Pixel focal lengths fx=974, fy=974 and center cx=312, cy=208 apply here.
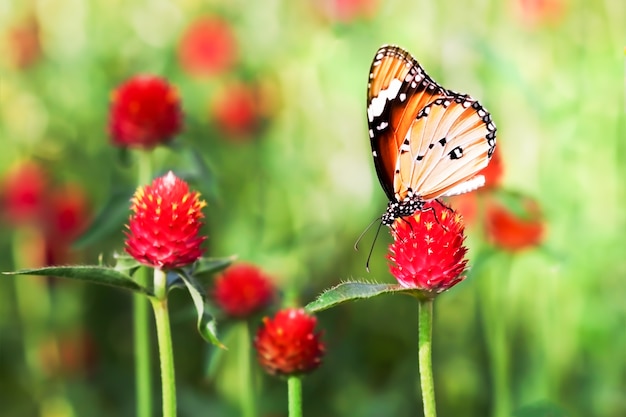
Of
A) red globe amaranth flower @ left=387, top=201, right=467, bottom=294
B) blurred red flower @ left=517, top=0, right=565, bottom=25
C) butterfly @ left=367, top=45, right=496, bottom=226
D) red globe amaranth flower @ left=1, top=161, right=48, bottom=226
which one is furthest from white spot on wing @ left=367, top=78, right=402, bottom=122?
blurred red flower @ left=517, top=0, right=565, bottom=25

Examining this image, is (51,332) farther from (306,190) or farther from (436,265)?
(436,265)

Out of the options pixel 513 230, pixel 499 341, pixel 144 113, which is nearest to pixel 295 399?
pixel 499 341

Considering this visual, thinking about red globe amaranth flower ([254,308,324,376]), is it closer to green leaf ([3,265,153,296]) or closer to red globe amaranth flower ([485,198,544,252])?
green leaf ([3,265,153,296])

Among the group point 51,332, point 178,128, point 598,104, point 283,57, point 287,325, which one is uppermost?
point 283,57

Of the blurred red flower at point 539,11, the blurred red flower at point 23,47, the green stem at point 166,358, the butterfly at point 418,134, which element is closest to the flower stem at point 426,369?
the green stem at point 166,358

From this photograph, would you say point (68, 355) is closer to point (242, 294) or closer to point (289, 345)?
point (242, 294)

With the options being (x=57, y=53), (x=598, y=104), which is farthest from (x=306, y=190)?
(x=57, y=53)

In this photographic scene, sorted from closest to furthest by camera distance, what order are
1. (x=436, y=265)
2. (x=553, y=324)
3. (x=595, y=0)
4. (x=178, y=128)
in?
(x=436, y=265) < (x=178, y=128) < (x=553, y=324) < (x=595, y=0)
